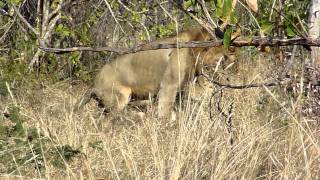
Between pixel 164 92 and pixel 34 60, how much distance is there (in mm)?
A: 1666

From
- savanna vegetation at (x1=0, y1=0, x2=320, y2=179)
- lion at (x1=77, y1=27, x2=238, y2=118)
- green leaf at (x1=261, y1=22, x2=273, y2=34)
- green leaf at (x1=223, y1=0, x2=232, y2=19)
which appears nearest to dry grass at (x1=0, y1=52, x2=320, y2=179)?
savanna vegetation at (x1=0, y1=0, x2=320, y2=179)

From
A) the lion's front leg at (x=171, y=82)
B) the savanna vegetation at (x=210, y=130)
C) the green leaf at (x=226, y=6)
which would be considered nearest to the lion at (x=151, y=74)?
the lion's front leg at (x=171, y=82)

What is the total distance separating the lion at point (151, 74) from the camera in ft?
21.7

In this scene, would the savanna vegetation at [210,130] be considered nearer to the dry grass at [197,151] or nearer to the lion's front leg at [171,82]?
the dry grass at [197,151]

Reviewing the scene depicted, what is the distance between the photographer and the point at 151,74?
7.20m

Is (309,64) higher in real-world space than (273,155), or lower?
higher

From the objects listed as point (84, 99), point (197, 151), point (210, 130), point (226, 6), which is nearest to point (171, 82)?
point (84, 99)

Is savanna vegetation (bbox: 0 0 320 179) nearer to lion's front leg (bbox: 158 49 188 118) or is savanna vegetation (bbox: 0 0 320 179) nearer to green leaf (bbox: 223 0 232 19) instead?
green leaf (bbox: 223 0 232 19)

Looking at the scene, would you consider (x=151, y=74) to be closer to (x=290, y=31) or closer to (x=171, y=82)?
(x=171, y=82)

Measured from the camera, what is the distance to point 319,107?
4.18 meters

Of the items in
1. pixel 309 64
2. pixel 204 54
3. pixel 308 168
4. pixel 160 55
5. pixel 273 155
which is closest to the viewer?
pixel 308 168

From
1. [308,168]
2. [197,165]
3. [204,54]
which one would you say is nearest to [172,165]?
[197,165]

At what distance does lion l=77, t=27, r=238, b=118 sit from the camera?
6.62 metres

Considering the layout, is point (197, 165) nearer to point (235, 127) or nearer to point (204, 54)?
point (235, 127)
